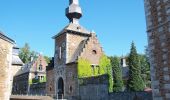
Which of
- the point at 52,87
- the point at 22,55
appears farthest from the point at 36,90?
the point at 22,55

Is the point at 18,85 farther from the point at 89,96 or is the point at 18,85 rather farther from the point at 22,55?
the point at 89,96

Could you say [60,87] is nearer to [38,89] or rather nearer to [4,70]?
[38,89]

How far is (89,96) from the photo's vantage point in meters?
25.8

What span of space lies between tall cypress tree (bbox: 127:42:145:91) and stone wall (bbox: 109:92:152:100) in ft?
31.8

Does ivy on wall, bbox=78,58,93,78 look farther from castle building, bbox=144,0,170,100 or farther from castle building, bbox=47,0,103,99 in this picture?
castle building, bbox=144,0,170,100

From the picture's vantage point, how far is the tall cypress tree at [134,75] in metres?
31.2

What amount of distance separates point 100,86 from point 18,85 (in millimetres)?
28415

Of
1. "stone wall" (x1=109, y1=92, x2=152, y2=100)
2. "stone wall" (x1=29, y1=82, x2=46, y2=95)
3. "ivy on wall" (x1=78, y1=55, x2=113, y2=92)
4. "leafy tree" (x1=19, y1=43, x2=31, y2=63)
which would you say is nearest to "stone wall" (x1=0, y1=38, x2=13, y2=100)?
"stone wall" (x1=109, y1=92, x2=152, y2=100)

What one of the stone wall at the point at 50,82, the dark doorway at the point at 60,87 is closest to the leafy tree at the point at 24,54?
the stone wall at the point at 50,82

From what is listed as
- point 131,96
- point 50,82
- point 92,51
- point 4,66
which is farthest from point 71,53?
point 4,66

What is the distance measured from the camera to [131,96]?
64.0 feet

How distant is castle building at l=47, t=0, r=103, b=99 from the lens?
96.7 feet

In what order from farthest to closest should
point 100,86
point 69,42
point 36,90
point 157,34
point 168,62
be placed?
point 36,90 → point 69,42 → point 100,86 → point 157,34 → point 168,62

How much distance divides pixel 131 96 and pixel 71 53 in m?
13.6
